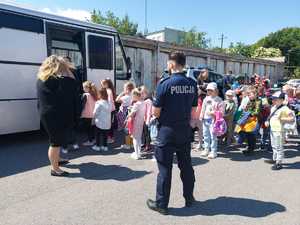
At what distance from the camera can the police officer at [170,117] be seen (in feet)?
13.4

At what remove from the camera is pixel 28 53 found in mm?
7742

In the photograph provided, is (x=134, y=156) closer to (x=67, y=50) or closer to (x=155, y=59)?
(x=67, y=50)

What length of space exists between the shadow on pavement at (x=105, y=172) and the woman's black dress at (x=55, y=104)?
0.73 metres

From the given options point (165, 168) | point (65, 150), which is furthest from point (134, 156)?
point (165, 168)

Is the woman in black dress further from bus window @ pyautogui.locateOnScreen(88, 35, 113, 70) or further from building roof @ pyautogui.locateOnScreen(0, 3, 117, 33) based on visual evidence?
bus window @ pyautogui.locateOnScreen(88, 35, 113, 70)

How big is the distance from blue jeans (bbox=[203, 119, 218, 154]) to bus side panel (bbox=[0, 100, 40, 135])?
3.98 m

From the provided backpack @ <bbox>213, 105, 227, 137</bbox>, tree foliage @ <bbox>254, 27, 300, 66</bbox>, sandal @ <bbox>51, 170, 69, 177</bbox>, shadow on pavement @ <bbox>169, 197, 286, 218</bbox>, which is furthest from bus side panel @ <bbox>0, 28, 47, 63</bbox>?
tree foliage @ <bbox>254, 27, 300, 66</bbox>

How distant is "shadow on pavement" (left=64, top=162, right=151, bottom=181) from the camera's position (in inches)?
225

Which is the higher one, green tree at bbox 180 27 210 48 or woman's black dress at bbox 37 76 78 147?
green tree at bbox 180 27 210 48

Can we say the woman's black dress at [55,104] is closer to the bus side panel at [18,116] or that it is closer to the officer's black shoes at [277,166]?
the bus side panel at [18,116]

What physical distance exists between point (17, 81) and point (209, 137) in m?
4.46

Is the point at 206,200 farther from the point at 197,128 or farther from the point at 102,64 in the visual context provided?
the point at 102,64

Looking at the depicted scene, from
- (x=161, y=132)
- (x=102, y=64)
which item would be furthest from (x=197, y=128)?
(x=161, y=132)

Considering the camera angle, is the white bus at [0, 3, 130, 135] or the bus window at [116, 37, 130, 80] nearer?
the white bus at [0, 3, 130, 135]
